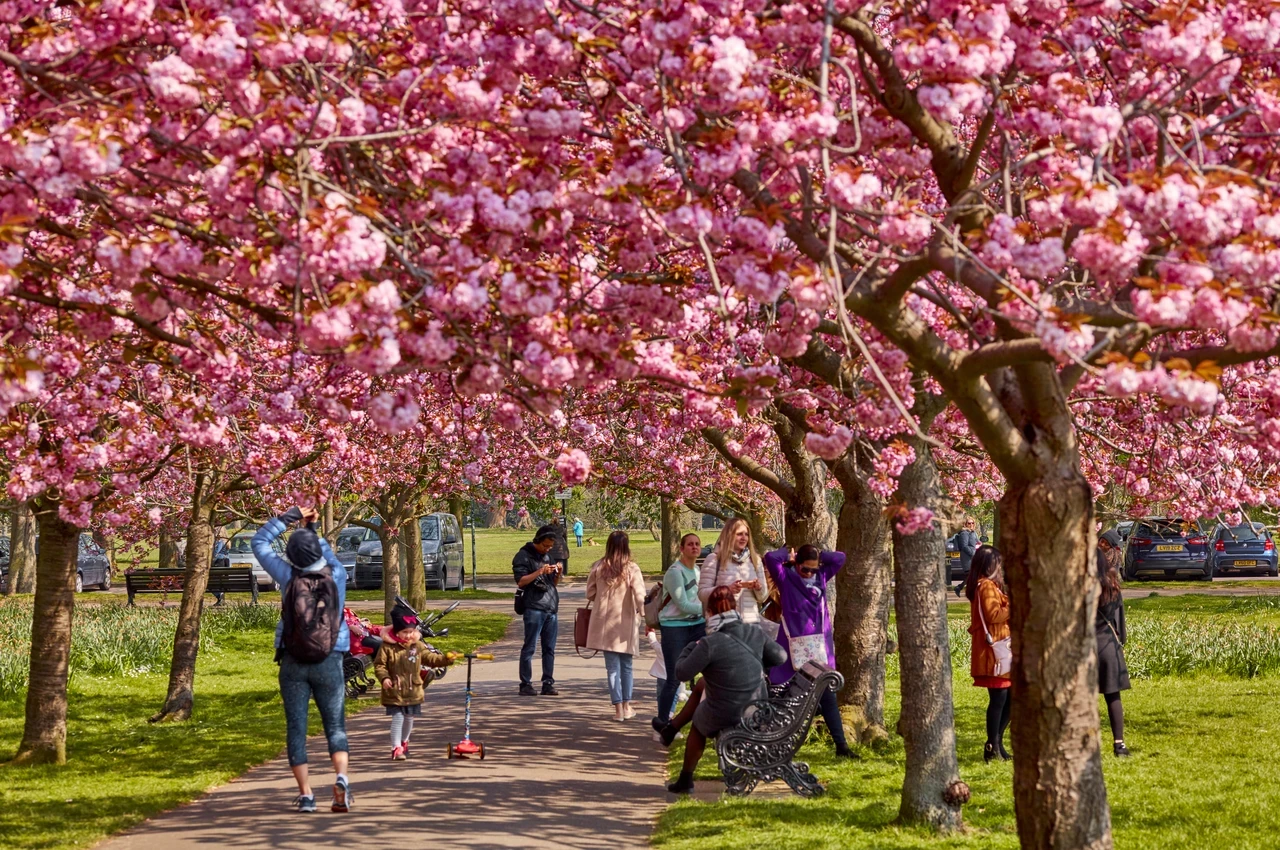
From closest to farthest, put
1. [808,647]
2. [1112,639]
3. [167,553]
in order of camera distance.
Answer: [1112,639]
[808,647]
[167,553]

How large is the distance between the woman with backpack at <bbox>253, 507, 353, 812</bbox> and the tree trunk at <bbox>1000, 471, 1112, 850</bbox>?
186 inches

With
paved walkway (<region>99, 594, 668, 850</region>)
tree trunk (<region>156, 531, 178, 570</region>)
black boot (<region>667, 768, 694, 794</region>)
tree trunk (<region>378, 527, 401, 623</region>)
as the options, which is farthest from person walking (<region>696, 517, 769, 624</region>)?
tree trunk (<region>156, 531, 178, 570</region>)

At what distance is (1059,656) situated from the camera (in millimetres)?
6102

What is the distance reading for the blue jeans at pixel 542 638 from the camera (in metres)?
15.6

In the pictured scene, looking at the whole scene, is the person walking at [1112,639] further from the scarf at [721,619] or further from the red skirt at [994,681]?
the scarf at [721,619]

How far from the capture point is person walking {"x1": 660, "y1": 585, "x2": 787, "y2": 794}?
9.88 meters

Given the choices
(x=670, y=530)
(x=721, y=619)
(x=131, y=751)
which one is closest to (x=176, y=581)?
(x=670, y=530)

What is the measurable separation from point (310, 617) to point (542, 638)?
6853 millimetres

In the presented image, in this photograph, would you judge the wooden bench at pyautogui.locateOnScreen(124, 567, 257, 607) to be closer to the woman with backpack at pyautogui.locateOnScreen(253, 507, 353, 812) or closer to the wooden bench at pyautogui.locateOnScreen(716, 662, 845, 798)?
the woman with backpack at pyautogui.locateOnScreen(253, 507, 353, 812)

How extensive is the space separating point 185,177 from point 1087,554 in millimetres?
3956

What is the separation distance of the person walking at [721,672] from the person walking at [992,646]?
1790mm

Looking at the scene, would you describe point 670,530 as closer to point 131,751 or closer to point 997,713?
point 131,751

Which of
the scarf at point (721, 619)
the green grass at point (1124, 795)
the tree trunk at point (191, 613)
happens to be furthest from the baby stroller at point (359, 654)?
the green grass at point (1124, 795)

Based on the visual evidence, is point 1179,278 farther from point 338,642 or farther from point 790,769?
point 338,642
